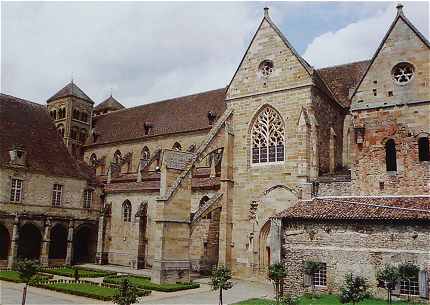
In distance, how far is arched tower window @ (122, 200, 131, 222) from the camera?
119 ft

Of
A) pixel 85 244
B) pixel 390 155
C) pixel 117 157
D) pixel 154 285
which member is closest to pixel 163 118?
pixel 117 157

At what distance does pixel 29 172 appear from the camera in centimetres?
3362

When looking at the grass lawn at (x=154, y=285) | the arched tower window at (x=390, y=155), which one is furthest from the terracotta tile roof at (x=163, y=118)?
the arched tower window at (x=390, y=155)

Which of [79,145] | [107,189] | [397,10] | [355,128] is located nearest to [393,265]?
[355,128]

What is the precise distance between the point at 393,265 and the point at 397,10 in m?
13.1

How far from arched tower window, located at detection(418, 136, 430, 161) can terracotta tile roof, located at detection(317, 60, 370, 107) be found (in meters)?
8.97

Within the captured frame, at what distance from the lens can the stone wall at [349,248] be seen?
18.2m

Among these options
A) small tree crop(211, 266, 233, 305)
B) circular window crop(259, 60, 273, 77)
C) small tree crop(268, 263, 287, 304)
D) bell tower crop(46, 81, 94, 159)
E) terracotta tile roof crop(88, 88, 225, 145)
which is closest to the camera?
small tree crop(211, 266, 233, 305)

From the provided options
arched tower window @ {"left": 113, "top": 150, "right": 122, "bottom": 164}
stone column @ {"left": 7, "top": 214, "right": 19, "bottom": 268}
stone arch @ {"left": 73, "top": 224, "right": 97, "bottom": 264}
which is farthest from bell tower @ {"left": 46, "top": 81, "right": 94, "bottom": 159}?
stone column @ {"left": 7, "top": 214, "right": 19, "bottom": 268}

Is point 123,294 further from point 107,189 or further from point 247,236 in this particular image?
point 107,189

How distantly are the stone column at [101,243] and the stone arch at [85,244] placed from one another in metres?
1.03

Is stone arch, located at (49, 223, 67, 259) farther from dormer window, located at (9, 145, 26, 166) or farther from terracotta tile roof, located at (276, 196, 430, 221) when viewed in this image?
terracotta tile roof, located at (276, 196, 430, 221)

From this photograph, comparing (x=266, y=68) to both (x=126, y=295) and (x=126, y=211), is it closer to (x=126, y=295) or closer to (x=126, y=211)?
(x=126, y=211)

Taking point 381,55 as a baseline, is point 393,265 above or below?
below
